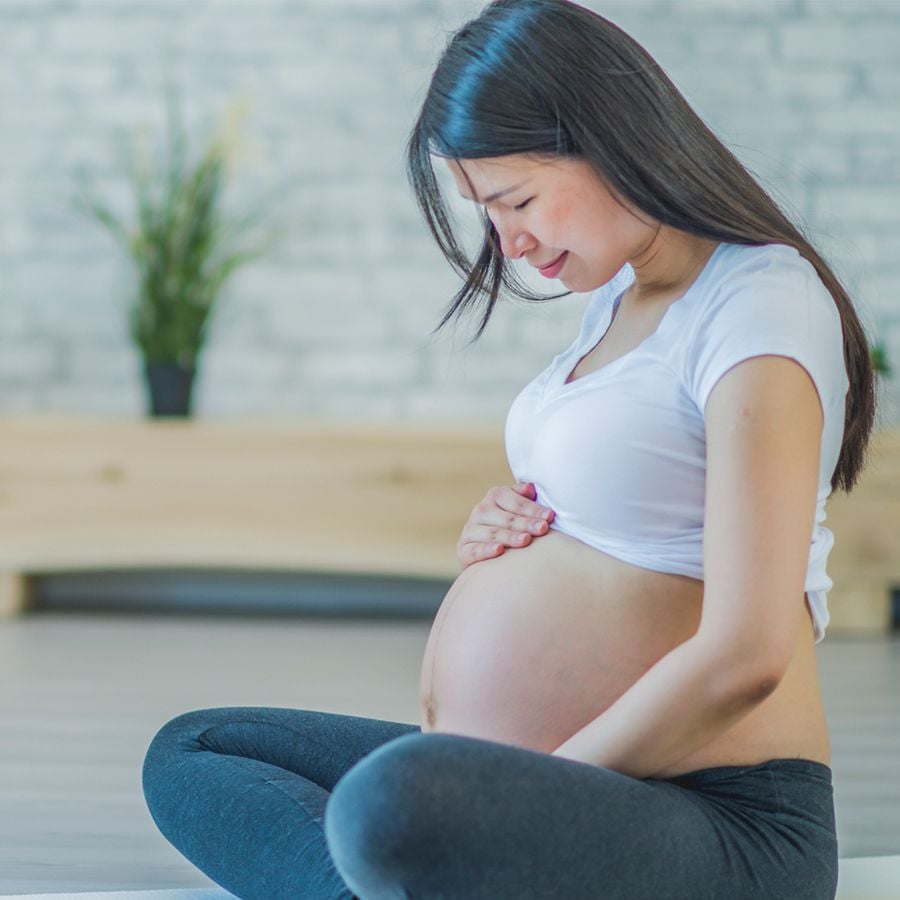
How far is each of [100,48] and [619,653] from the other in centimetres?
343

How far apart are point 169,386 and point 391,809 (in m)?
2.89

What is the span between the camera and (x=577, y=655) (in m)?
1.08

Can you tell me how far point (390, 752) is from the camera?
915 millimetres

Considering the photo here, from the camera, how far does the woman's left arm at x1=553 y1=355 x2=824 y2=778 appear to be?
0.92 m

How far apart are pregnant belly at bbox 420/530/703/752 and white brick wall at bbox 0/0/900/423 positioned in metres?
2.86

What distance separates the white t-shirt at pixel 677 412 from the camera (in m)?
0.98

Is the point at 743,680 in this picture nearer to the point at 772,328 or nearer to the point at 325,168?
the point at 772,328

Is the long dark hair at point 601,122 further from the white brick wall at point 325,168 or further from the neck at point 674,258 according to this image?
the white brick wall at point 325,168

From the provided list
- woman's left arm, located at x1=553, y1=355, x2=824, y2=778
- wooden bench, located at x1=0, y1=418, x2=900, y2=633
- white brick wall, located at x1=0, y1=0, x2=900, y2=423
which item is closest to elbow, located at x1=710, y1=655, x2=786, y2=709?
woman's left arm, located at x1=553, y1=355, x2=824, y2=778

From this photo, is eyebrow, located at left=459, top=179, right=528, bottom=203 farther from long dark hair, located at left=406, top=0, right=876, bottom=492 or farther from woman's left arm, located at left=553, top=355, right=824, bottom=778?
woman's left arm, located at left=553, top=355, right=824, bottom=778

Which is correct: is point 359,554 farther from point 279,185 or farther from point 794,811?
point 794,811

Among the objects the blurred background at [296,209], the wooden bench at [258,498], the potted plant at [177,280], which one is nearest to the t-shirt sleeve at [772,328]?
the wooden bench at [258,498]

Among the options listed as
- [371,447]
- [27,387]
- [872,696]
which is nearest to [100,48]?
[27,387]

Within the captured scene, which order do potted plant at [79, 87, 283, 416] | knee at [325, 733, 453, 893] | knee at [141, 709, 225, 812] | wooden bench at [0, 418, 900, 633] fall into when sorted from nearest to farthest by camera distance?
knee at [325, 733, 453, 893], knee at [141, 709, 225, 812], wooden bench at [0, 418, 900, 633], potted plant at [79, 87, 283, 416]
